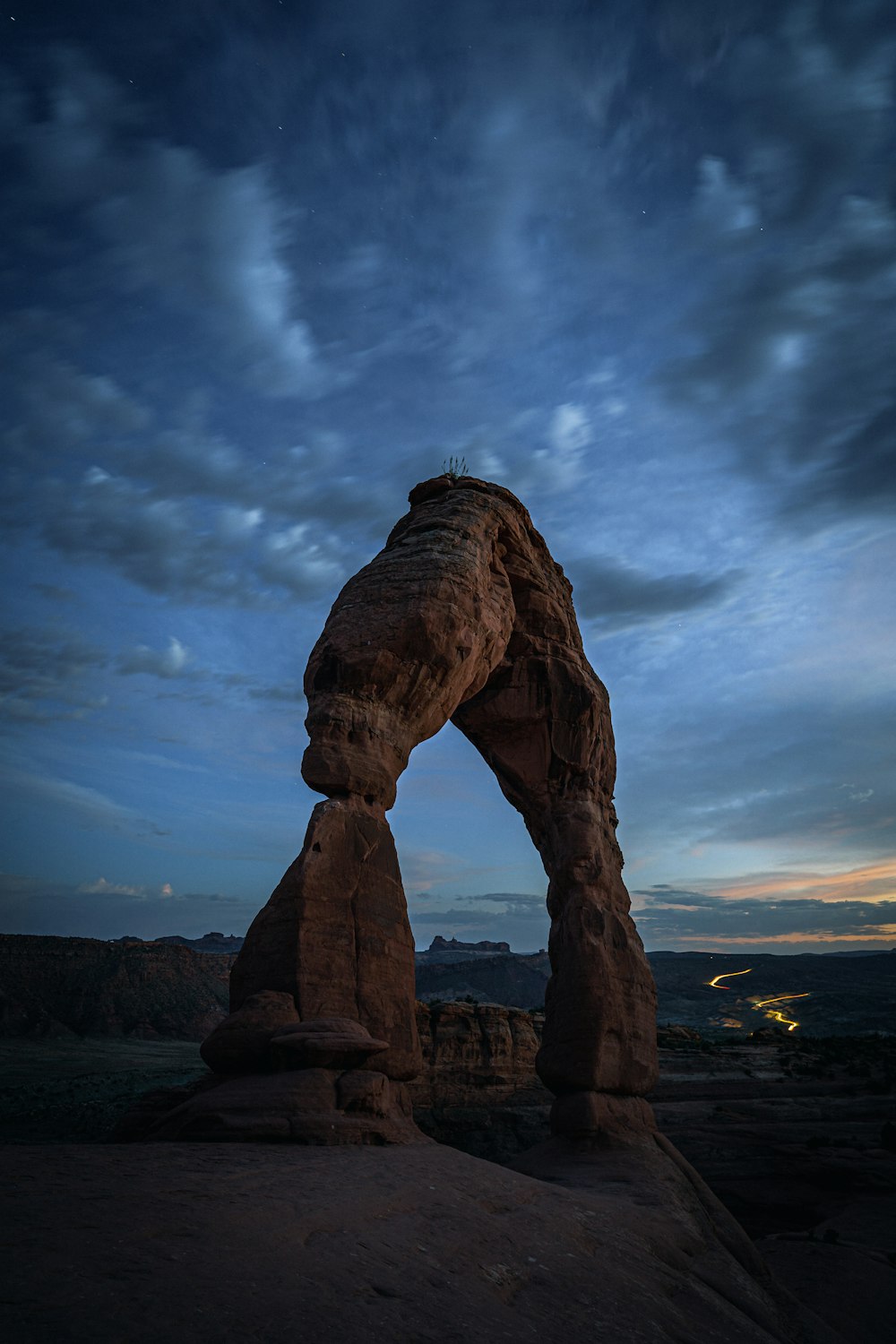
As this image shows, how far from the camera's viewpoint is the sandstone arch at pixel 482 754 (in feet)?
33.0

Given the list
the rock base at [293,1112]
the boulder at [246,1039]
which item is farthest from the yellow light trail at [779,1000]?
the boulder at [246,1039]

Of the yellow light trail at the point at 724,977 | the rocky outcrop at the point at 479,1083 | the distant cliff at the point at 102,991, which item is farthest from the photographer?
the yellow light trail at the point at 724,977

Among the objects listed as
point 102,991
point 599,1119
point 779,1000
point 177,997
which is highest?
point 102,991

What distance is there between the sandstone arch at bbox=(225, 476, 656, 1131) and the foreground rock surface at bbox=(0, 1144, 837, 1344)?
2.83 meters

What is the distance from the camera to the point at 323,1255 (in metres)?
4.22

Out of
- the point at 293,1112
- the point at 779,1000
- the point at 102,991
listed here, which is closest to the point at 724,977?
the point at 779,1000

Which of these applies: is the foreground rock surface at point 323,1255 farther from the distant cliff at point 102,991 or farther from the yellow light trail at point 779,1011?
the yellow light trail at point 779,1011

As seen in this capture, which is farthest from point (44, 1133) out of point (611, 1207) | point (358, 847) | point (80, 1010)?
point (80, 1010)

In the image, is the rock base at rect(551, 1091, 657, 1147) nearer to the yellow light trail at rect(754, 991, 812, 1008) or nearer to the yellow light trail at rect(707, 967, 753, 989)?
the yellow light trail at rect(754, 991, 812, 1008)

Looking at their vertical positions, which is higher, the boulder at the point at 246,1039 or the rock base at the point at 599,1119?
the boulder at the point at 246,1039

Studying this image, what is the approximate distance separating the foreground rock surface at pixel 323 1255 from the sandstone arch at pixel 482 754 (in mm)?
2825

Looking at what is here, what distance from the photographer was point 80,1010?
48625 mm

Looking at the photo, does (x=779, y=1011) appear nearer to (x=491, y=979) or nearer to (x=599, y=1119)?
(x=491, y=979)

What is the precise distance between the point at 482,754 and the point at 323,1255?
13811mm
